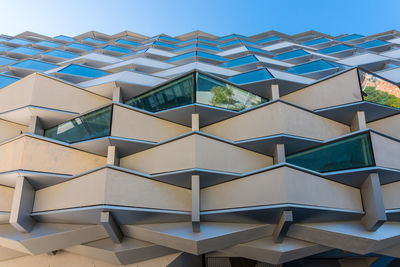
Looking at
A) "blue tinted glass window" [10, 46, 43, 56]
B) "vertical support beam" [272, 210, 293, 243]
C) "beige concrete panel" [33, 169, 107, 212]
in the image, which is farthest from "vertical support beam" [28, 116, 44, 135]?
"blue tinted glass window" [10, 46, 43, 56]

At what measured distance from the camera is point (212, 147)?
33.2 ft

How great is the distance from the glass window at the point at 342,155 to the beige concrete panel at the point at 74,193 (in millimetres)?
7741

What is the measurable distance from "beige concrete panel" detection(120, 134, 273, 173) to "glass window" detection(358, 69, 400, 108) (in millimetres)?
5472

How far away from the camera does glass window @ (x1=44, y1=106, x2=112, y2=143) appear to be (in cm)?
1094

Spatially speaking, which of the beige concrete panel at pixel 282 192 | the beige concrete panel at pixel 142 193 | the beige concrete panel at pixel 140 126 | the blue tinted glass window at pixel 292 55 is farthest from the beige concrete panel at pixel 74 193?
the blue tinted glass window at pixel 292 55

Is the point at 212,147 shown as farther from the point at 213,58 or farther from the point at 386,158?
the point at 213,58

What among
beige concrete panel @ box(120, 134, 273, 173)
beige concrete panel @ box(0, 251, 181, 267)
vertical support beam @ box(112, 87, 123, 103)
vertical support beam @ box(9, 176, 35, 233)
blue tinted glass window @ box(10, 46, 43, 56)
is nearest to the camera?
vertical support beam @ box(9, 176, 35, 233)

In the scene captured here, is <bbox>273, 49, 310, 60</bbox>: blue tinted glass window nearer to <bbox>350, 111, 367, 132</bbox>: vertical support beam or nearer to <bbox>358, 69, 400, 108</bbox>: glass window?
<bbox>358, 69, 400, 108</bbox>: glass window

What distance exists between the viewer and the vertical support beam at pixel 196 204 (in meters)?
9.04

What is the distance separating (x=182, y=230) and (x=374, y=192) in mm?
6930

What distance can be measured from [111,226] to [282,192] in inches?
231

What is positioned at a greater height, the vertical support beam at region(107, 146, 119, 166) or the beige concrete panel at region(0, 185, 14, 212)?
the vertical support beam at region(107, 146, 119, 166)

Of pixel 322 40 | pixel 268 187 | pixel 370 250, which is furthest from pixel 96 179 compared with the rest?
pixel 322 40

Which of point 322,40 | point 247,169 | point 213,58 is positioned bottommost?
point 247,169
